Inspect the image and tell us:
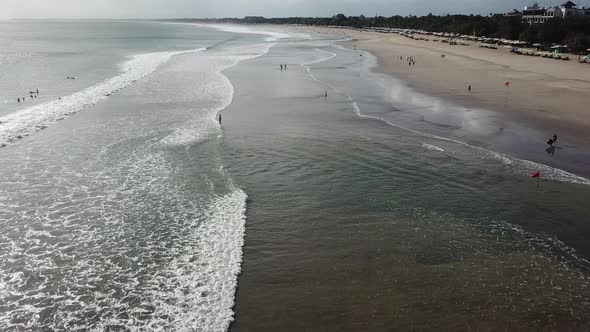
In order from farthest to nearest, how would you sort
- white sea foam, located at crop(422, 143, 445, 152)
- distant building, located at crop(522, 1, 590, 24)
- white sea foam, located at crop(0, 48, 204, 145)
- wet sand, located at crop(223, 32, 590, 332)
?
1. distant building, located at crop(522, 1, 590, 24)
2. white sea foam, located at crop(0, 48, 204, 145)
3. white sea foam, located at crop(422, 143, 445, 152)
4. wet sand, located at crop(223, 32, 590, 332)

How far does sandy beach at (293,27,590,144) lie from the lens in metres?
24.9

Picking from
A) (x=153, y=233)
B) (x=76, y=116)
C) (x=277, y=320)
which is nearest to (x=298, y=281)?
(x=277, y=320)

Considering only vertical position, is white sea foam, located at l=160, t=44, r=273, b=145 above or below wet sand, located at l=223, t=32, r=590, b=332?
above

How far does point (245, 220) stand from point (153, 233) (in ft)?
8.50

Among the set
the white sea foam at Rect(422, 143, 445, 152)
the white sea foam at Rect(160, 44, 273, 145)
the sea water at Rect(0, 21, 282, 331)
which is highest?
the white sea foam at Rect(160, 44, 273, 145)

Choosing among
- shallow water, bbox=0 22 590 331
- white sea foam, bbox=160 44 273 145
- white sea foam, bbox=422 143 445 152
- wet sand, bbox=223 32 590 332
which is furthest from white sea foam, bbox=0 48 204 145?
white sea foam, bbox=422 143 445 152

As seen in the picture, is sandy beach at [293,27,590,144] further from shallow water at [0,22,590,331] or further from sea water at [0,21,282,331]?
sea water at [0,21,282,331]

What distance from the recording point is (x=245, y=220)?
41.5ft

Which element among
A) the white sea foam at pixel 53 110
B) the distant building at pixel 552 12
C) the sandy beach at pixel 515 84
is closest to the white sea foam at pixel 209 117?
the white sea foam at pixel 53 110

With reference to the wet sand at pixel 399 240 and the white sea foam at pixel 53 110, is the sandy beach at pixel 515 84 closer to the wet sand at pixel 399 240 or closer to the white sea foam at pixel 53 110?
the wet sand at pixel 399 240

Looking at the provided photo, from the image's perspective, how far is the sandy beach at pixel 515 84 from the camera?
2489 cm

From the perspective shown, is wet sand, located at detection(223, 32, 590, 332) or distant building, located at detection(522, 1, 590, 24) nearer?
wet sand, located at detection(223, 32, 590, 332)

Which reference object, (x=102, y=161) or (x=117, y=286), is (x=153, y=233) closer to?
(x=117, y=286)

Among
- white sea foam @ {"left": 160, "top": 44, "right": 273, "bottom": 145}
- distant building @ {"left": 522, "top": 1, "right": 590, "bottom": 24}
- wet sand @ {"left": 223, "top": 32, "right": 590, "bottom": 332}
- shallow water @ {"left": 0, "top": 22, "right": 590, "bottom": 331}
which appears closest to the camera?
wet sand @ {"left": 223, "top": 32, "right": 590, "bottom": 332}
